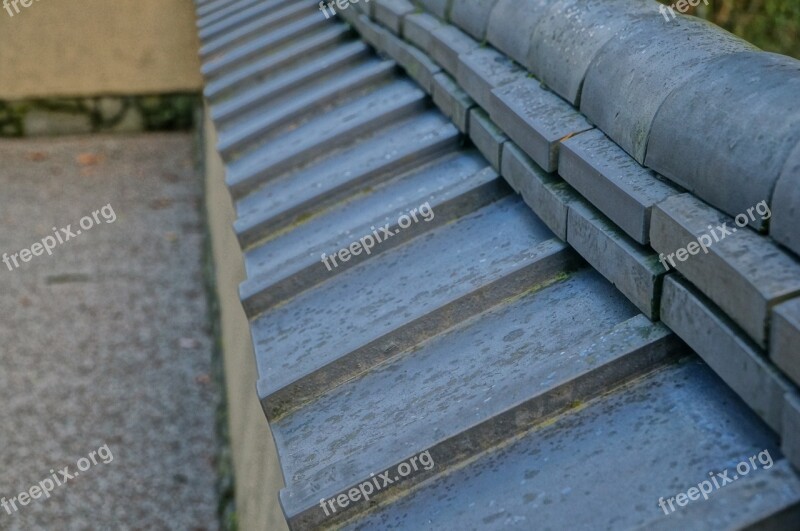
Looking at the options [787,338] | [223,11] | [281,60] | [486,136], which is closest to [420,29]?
[486,136]

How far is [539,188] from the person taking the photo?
225 cm

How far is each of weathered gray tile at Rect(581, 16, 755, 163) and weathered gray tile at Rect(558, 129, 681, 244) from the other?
3cm

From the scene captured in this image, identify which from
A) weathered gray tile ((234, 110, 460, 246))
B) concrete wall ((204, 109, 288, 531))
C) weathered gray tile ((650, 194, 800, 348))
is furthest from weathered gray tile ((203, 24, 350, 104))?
weathered gray tile ((650, 194, 800, 348))

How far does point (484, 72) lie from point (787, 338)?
5.16 ft

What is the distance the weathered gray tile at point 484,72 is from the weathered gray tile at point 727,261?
3.31 feet

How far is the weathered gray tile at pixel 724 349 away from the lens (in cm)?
138

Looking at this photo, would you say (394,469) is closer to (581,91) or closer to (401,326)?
(401,326)

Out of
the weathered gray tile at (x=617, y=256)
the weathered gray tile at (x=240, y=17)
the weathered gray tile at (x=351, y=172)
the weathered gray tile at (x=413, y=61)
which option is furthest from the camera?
the weathered gray tile at (x=240, y=17)

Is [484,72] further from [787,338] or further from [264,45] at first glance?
[264,45]

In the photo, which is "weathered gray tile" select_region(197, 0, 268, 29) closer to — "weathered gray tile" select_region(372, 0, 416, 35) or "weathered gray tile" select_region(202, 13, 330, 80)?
"weathered gray tile" select_region(202, 13, 330, 80)

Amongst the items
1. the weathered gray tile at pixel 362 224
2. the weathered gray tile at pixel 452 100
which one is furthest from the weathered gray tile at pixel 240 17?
the weathered gray tile at pixel 362 224

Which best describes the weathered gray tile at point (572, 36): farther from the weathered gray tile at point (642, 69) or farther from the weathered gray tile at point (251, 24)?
the weathered gray tile at point (251, 24)

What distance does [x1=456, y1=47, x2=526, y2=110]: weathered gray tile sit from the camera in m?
2.63

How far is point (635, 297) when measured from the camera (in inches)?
71.4
